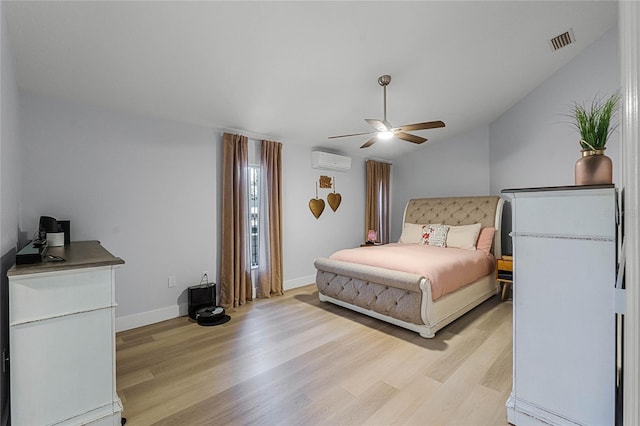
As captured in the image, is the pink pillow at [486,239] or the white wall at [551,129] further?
the pink pillow at [486,239]

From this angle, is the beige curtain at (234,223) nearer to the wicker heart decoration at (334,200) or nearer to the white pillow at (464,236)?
the wicker heart decoration at (334,200)

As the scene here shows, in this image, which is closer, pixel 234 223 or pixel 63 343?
pixel 63 343

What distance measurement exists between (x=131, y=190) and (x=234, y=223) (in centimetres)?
116

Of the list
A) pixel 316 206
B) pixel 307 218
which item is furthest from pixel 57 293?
pixel 316 206

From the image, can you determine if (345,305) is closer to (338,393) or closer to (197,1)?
(338,393)

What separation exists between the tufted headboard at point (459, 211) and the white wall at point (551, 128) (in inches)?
15.2

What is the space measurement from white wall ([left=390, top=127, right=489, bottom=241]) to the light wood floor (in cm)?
254

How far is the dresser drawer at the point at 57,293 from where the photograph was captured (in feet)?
4.60

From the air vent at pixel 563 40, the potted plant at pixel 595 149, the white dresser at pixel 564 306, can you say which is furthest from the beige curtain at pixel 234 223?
the air vent at pixel 563 40

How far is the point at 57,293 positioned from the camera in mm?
1487

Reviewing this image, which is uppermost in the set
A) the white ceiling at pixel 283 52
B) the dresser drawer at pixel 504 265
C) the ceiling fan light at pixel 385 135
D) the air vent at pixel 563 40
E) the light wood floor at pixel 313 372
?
the air vent at pixel 563 40

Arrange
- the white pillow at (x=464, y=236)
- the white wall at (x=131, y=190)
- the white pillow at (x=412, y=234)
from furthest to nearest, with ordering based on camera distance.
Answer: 1. the white pillow at (x=412, y=234)
2. the white pillow at (x=464, y=236)
3. the white wall at (x=131, y=190)

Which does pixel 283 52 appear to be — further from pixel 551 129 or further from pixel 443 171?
pixel 443 171

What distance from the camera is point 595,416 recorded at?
144cm
